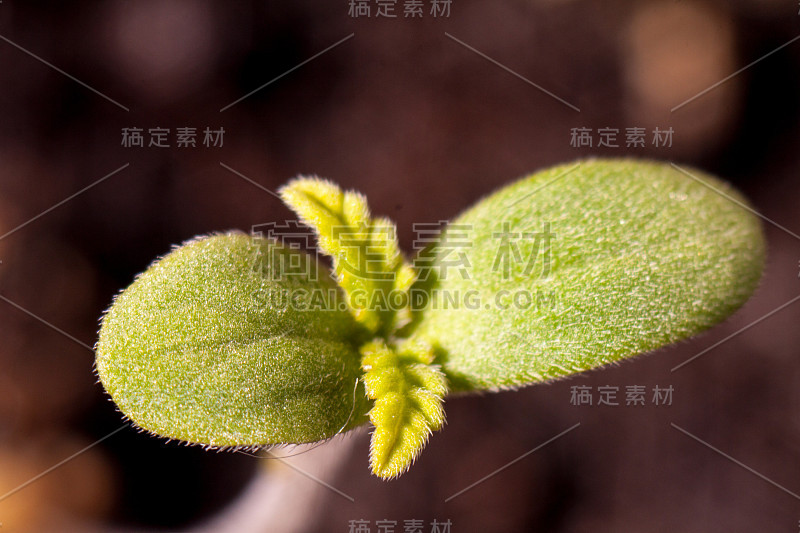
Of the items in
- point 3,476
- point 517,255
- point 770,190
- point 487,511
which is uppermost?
point 517,255

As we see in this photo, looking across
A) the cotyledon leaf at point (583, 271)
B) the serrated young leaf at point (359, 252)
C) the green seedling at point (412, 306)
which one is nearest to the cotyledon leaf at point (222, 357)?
the green seedling at point (412, 306)

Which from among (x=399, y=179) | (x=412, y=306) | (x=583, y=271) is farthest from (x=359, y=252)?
(x=399, y=179)

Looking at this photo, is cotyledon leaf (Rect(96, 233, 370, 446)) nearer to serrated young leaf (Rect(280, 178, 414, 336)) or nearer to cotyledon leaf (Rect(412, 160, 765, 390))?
serrated young leaf (Rect(280, 178, 414, 336))

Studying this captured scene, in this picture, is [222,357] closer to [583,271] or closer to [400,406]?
[400,406]

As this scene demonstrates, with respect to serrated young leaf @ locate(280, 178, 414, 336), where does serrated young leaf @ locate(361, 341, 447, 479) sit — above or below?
below

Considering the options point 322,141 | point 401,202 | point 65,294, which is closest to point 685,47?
point 401,202

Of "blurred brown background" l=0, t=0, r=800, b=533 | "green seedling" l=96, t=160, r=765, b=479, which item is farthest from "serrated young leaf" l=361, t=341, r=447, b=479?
"blurred brown background" l=0, t=0, r=800, b=533

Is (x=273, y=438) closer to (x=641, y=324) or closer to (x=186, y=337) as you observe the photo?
(x=186, y=337)
